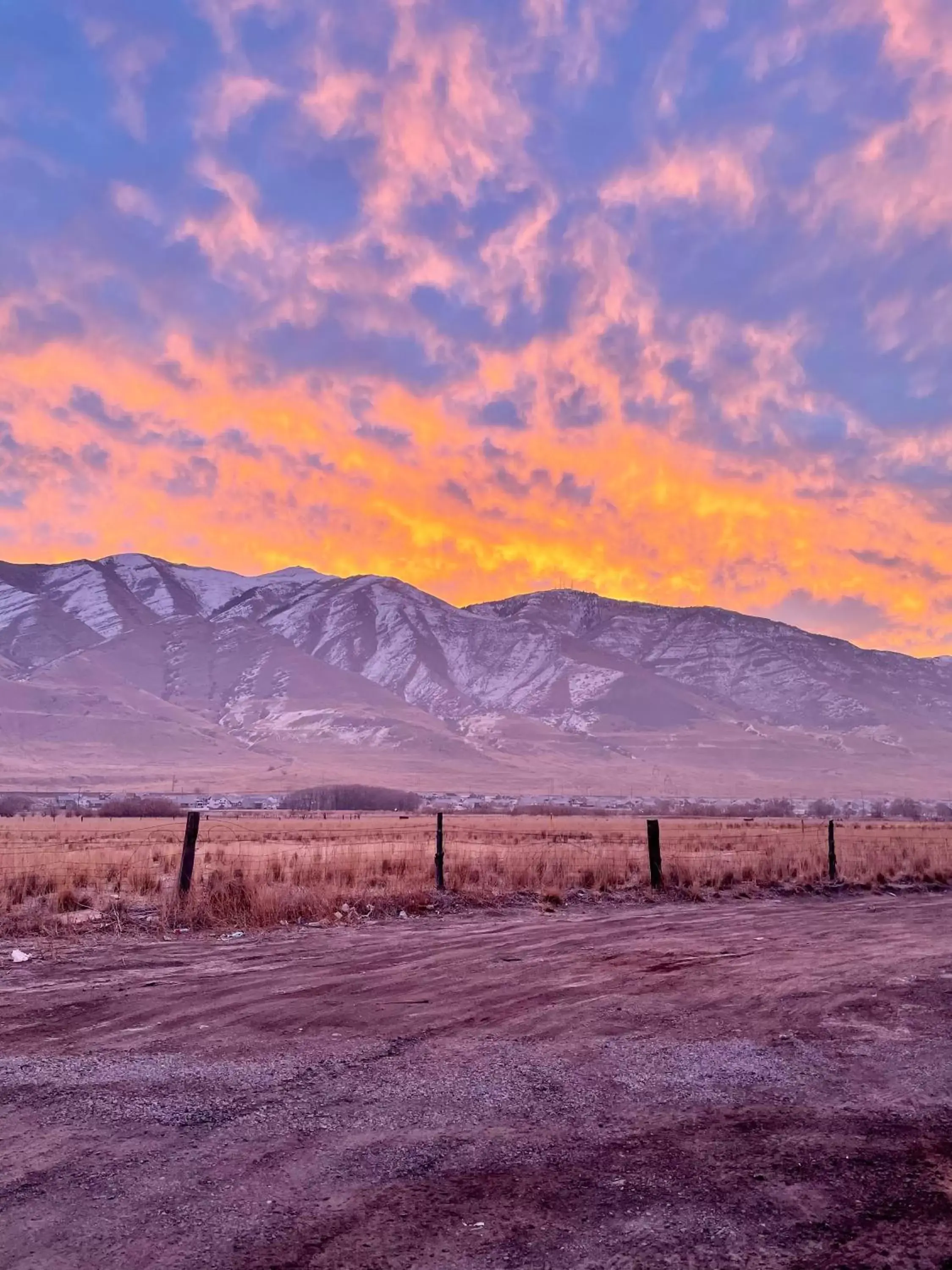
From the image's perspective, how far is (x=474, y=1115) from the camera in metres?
5.92

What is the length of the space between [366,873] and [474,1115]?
1419cm

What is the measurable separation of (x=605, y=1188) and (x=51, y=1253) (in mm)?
2623

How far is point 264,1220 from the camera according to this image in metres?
4.40

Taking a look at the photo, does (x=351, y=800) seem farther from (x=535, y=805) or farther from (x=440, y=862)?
(x=440, y=862)

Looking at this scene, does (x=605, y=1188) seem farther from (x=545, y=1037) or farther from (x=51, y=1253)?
(x=545, y=1037)

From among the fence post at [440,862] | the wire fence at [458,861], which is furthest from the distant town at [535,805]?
the fence post at [440,862]

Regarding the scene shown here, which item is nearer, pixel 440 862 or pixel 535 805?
pixel 440 862

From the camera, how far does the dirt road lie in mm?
4254

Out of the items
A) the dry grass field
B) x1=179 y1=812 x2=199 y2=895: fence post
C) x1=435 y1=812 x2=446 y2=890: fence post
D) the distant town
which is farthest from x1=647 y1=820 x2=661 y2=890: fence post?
the distant town

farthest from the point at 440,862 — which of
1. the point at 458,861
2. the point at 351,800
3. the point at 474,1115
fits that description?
the point at 351,800

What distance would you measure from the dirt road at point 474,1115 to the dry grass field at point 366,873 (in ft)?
13.0

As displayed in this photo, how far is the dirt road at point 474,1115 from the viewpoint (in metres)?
4.25

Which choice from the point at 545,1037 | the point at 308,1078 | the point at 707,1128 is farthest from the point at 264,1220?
the point at 545,1037

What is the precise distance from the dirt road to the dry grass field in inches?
156
